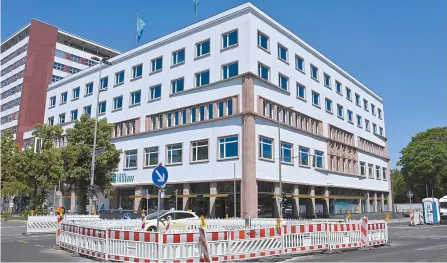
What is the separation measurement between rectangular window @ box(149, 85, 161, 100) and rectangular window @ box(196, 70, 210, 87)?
18.9 ft

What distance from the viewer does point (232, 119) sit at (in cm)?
3556

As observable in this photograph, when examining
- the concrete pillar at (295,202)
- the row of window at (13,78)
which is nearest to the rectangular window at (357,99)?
the concrete pillar at (295,202)

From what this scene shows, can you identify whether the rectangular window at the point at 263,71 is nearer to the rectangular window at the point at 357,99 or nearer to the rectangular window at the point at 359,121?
the rectangular window at the point at 357,99

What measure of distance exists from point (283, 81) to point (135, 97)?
17346mm

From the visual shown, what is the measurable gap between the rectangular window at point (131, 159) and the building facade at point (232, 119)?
0.38ft

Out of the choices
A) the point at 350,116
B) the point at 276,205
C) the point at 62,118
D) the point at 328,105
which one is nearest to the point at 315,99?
the point at 328,105

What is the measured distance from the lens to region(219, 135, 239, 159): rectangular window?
1377 inches

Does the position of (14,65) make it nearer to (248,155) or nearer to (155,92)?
(155,92)

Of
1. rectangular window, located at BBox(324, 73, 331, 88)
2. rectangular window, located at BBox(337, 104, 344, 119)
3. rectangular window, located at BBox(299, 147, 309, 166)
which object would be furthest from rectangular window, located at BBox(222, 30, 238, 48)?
rectangular window, located at BBox(337, 104, 344, 119)

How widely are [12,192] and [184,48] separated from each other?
2274cm

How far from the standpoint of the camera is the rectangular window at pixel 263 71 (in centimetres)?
3688

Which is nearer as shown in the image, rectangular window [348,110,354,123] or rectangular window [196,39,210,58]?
rectangular window [196,39,210,58]

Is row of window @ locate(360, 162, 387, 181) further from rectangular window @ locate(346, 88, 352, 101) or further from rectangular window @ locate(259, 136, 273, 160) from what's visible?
rectangular window @ locate(259, 136, 273, 160)

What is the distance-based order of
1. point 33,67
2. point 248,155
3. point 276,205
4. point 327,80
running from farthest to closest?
point 33,67 < point 327,80 < point 276,205 < point 248,155
